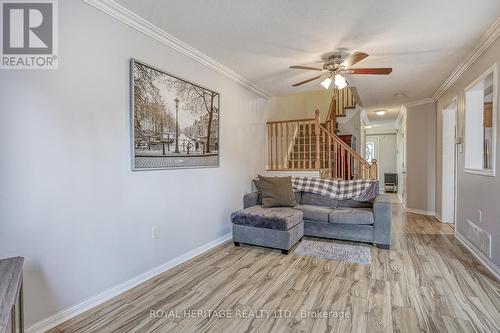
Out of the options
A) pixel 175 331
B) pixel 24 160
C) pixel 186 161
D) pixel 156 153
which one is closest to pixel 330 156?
pixel 186 161

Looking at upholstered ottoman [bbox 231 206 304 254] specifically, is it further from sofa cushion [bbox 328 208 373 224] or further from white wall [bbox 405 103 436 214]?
white wall [bbox 405 103 436 214]

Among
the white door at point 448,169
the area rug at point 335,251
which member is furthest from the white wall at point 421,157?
the area rug at point 335,251

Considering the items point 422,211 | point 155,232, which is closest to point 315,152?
point 422,211

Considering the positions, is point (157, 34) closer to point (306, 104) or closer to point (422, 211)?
point (306, 104)

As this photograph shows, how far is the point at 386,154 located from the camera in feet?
33.0

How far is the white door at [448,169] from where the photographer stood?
4.66 m

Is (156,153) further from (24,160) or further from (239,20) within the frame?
(239,20)

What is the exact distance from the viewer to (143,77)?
2.46 m

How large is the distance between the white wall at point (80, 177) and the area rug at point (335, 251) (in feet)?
5.03

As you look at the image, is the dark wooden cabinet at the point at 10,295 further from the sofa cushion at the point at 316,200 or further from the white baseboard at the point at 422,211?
the white baseboard at the point at 422,211

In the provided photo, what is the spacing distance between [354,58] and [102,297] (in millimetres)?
3219

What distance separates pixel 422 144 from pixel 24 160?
6.46 m

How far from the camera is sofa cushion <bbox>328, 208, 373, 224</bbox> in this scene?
11.3ft
